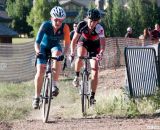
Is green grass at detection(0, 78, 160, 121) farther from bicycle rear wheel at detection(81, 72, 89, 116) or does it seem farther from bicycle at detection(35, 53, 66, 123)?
bicycle at detection(35, 53, 66, 123)

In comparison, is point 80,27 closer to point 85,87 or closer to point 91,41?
point 91,41

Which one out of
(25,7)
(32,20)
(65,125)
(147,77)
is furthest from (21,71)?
(25,7)

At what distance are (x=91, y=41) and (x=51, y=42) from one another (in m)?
0.96

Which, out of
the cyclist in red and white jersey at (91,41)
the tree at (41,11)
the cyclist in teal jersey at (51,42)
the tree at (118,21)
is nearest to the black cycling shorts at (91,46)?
the cyclist in red and white jersey at (91,41)

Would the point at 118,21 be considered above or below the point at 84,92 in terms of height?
above

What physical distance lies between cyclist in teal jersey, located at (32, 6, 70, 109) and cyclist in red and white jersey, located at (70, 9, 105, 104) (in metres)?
0.46

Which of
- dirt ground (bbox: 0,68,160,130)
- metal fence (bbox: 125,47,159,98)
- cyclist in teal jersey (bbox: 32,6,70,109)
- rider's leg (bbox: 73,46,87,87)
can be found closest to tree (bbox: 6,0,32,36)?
metal fence (bbox: 125,47,159,98)

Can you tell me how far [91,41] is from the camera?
9609mm

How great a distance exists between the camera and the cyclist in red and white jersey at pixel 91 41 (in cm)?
931

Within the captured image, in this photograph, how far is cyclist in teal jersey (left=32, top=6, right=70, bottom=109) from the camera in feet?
28.6

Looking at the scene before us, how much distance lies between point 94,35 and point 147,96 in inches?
63.0

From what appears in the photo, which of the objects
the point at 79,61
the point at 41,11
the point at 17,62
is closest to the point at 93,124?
the point at 79,61

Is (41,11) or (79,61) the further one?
(41,11)

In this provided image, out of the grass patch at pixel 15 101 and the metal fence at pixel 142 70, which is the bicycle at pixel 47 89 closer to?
the grass patch at pixel 15 101
